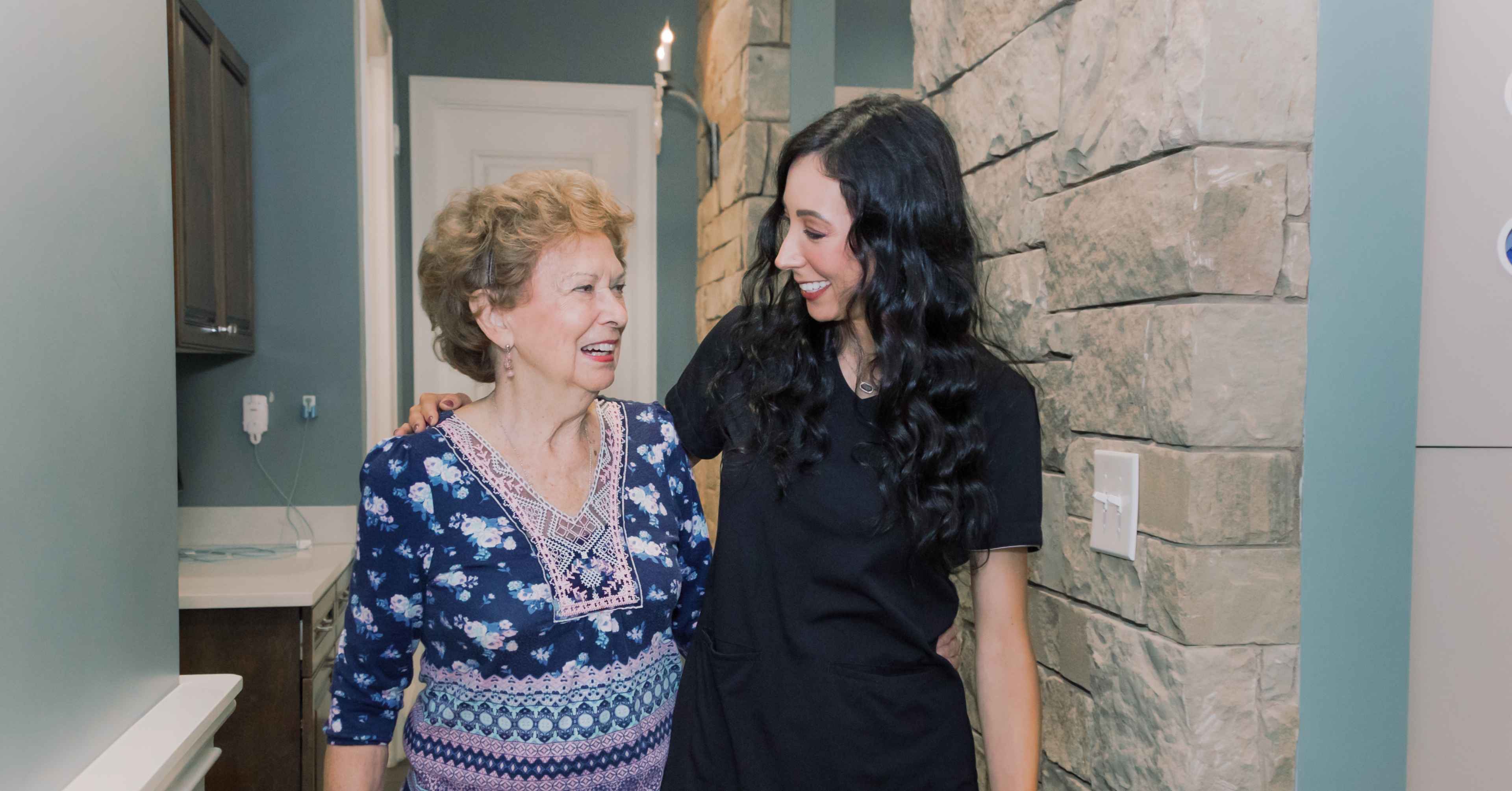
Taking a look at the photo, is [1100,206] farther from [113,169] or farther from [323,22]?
[323,22]

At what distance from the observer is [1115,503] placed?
117cm

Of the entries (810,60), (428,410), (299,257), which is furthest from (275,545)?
(810,60)

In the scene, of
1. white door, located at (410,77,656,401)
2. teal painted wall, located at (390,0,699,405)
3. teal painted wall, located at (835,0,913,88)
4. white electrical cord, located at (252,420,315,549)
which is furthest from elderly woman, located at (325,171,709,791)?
teal painted wall, located at (835,0,913,88)

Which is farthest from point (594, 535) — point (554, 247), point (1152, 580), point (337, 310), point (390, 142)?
point (390, 142)

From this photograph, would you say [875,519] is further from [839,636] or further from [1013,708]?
[1013,708]

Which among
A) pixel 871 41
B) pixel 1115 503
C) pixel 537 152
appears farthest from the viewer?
pixel 871 41

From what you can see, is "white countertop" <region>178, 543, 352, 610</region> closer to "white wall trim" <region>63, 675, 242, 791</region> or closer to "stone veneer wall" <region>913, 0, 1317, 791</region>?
"white wall trim" <region>63, 675, 242, 791</region>

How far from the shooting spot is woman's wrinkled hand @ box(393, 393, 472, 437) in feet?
4.53

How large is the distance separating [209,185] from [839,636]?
2.20 meters

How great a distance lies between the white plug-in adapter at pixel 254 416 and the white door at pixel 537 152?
1.26m

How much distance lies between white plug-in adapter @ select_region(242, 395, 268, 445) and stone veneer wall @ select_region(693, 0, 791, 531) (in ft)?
4.46

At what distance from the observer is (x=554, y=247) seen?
4.32 ft

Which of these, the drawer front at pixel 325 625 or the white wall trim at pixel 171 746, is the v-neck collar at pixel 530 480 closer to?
the white wall trim at pixel 171 746

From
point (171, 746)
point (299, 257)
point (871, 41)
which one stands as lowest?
point (171, 746)
